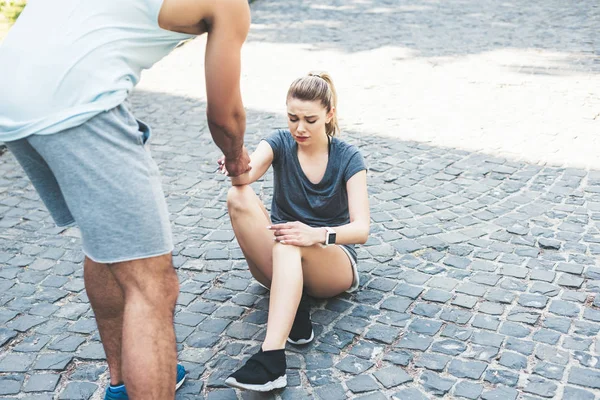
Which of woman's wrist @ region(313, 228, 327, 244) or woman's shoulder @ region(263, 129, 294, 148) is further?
woman's shoulder @ region(263, 129, 294, 148)

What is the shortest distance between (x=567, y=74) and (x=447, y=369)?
513 centimetres

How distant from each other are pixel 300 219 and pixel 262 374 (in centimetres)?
92

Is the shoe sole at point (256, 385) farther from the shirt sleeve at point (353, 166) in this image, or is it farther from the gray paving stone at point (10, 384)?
the shirt sleeve at point (353, 166)

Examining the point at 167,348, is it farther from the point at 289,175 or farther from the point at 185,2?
the point at 289,175

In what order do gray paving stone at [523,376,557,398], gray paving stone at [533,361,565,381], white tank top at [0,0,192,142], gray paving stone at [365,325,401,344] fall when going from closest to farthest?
white tank top at [0,0,192,142], gray paving stone at [523,376,557,398], gray paving stone at [533,361,565,381], gray paving stone at [365,325,401,344]

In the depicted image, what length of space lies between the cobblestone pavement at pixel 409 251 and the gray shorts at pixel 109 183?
0.99 metres

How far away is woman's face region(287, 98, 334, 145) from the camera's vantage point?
11.1 ft

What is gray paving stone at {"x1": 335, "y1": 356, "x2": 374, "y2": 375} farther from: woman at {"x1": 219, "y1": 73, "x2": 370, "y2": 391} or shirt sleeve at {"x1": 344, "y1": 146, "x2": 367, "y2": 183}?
shirt sleeve at {"x1": 344, "y1": 146, "x2": 367, "y2": 183}

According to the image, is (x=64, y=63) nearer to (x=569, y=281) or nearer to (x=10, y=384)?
(x=10, y=384)

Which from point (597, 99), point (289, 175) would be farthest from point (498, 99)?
point (289, 175)

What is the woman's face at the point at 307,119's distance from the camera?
3.38 metres

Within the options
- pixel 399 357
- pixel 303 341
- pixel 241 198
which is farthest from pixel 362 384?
pixel 241 198

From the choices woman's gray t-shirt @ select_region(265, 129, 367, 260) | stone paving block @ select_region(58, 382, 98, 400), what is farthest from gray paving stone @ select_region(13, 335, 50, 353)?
woman's gray t-shirt @ select_region(265, 129, 367, 260)

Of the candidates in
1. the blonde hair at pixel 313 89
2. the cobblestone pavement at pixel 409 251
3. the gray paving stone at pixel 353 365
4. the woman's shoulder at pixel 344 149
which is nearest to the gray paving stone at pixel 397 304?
the cobblestone pavement at pixel 409 251
